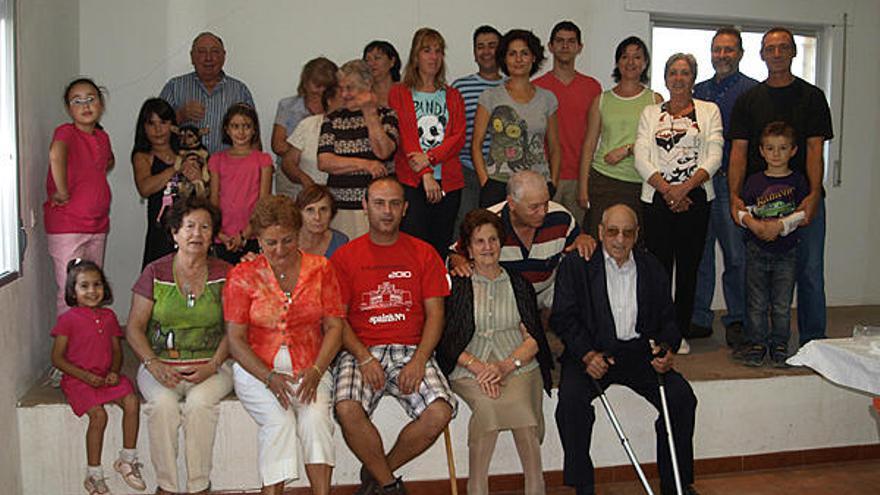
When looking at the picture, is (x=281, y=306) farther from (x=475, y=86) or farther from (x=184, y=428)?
(x=475, y=86)

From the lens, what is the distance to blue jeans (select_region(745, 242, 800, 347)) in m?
4.26

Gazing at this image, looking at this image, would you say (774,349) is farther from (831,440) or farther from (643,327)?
(643,327)

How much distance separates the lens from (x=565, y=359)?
12.2 feet

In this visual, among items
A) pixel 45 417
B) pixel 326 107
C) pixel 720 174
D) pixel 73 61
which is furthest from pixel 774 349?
pixel 73 61

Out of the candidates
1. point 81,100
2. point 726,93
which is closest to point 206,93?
point 81,100

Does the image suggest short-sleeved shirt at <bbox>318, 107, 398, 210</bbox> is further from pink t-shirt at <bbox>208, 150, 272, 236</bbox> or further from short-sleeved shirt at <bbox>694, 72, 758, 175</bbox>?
short-sleeved shirt at <bbox>694, 72, 758, 175</bbox>

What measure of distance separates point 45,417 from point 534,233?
7.11 ft

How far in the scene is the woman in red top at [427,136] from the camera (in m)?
4.31

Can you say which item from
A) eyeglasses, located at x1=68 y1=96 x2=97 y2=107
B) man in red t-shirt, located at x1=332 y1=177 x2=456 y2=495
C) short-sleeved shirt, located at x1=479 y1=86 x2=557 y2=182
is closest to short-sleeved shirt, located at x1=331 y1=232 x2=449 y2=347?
man in red t-shirt, located at x1=332 y1=177 x2=456 y2=495

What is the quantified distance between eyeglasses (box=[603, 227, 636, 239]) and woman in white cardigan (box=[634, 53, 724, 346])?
830 mm

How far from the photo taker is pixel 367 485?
3461 millimetres

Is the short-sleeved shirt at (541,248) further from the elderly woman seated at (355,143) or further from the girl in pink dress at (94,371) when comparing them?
the girl in pink dress at (94,371)

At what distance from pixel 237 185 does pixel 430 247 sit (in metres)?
1.20

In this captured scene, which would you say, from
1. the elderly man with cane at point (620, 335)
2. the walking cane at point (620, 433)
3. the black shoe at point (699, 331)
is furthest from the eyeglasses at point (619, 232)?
the black shoe at point (699, 331)
